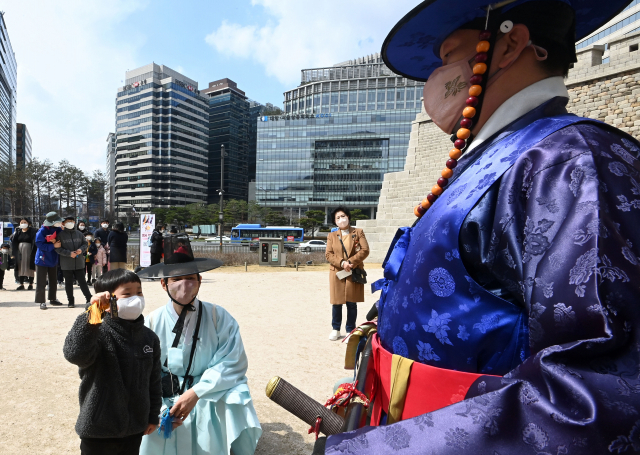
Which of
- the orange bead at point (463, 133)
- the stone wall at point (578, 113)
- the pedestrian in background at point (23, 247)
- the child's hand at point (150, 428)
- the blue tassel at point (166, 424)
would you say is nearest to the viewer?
the orange bead at point (463, 133)

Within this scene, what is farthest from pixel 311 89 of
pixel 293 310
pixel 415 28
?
pixel 415 28

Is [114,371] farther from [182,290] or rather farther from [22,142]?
[22,142]

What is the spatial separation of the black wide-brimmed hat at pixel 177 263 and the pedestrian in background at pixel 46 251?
590 cm

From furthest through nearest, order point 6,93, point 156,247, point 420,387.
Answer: point 6,93 < point 156,247 < point 420,387

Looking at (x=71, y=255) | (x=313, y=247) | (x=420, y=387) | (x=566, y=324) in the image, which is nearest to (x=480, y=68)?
(x=566, y=324)

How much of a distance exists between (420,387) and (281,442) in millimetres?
2654

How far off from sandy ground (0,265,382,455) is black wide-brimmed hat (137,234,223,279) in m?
1.52

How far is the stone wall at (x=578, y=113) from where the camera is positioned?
15.7m

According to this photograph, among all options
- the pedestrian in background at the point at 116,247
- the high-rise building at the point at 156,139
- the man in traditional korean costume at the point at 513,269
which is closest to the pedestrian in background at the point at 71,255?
the pedestrian in background at the point at 116,247

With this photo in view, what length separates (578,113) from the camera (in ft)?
54.5

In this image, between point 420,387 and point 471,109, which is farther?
point 471,109

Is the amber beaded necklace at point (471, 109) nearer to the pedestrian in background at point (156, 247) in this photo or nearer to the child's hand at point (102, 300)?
the child's hand at point (102, 300)

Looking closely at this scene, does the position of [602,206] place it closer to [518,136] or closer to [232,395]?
[518,136]

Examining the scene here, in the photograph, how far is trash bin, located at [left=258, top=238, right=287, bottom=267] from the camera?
647 inches
